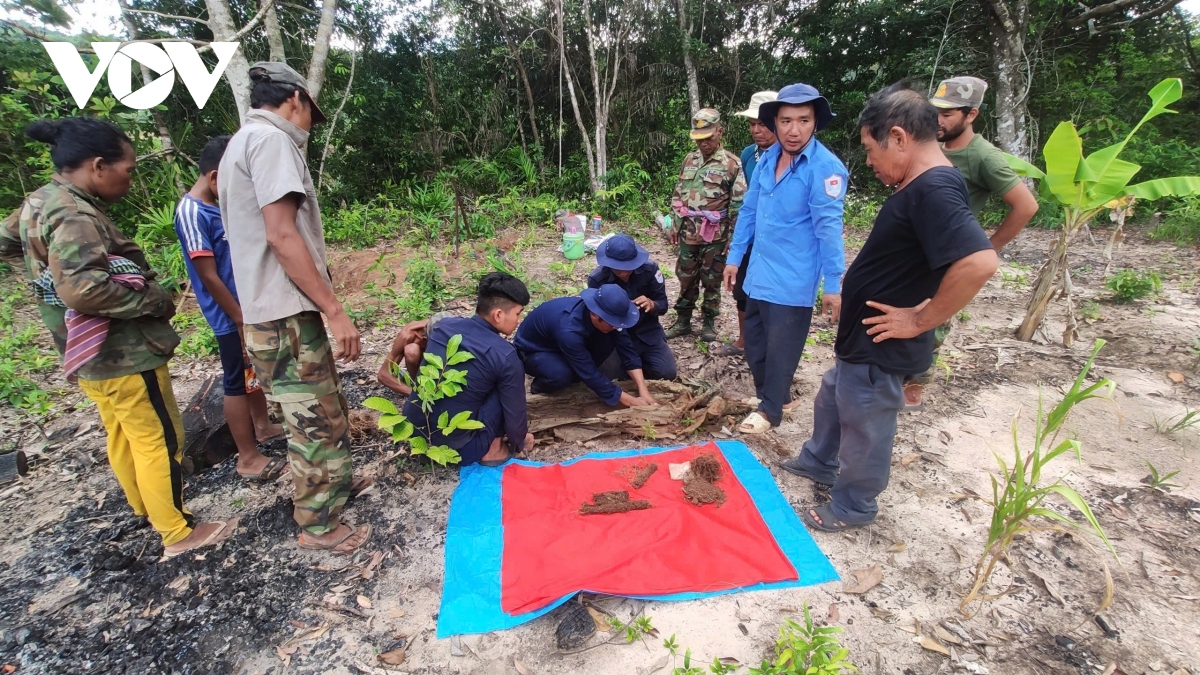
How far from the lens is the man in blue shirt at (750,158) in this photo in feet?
12.2

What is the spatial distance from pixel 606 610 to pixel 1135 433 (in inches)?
136

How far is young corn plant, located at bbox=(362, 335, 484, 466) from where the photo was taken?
267cm

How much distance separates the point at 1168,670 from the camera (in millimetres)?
1972

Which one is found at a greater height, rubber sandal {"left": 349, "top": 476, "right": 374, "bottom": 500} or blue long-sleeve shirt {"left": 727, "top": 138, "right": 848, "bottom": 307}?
blue long-sleeve shirt {"left": 727, "top": 138, "right": 848, "bottom": 307}

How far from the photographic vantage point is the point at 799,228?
296cm

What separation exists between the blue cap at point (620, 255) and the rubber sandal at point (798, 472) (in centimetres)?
153

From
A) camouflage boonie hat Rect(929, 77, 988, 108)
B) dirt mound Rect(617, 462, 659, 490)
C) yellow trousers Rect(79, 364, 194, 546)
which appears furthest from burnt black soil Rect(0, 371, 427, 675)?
camouflage boonie hat Rect(929, 77, 988, 108)

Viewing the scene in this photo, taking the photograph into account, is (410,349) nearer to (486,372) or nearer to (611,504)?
(486,372)

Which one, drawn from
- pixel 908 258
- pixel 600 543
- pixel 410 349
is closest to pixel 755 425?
pixel 600 543

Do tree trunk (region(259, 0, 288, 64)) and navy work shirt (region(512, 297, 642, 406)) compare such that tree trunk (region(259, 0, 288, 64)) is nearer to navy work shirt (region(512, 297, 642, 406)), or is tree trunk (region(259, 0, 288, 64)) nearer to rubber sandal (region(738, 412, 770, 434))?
navy work shirt (region(512, 297, 642, 406))

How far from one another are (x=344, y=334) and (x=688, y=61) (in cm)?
957

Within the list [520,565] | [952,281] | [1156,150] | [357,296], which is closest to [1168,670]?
[952,281]

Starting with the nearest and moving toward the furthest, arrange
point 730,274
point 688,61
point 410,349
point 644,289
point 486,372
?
point 486,372
point 410,349
point 730,274
point 644,289
point 688,61

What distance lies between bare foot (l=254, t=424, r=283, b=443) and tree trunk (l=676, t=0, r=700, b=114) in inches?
362
